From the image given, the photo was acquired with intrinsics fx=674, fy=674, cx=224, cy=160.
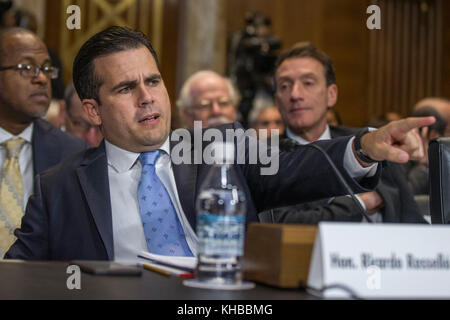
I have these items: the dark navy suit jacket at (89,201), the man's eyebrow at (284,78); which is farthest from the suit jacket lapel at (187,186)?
the man's eyebrow at (284,78)

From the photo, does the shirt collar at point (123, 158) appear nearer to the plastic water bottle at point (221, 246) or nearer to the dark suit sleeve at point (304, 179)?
the dark suit sleeve at point (304, 179)

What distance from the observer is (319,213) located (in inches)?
107

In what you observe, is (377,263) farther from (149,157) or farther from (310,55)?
(310,55)

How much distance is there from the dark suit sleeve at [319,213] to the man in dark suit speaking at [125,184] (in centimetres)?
74

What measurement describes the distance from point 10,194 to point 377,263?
1.93 meters

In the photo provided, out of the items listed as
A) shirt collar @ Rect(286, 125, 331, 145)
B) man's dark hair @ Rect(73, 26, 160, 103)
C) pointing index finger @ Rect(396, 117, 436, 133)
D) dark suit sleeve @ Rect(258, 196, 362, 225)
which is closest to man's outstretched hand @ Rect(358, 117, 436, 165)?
pointing index finger @ Rect(396, 117, 436, 133)

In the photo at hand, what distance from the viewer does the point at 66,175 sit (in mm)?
1958

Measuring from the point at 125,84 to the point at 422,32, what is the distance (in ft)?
19.6

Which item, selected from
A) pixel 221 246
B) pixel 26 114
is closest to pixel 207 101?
pixel 26 114
